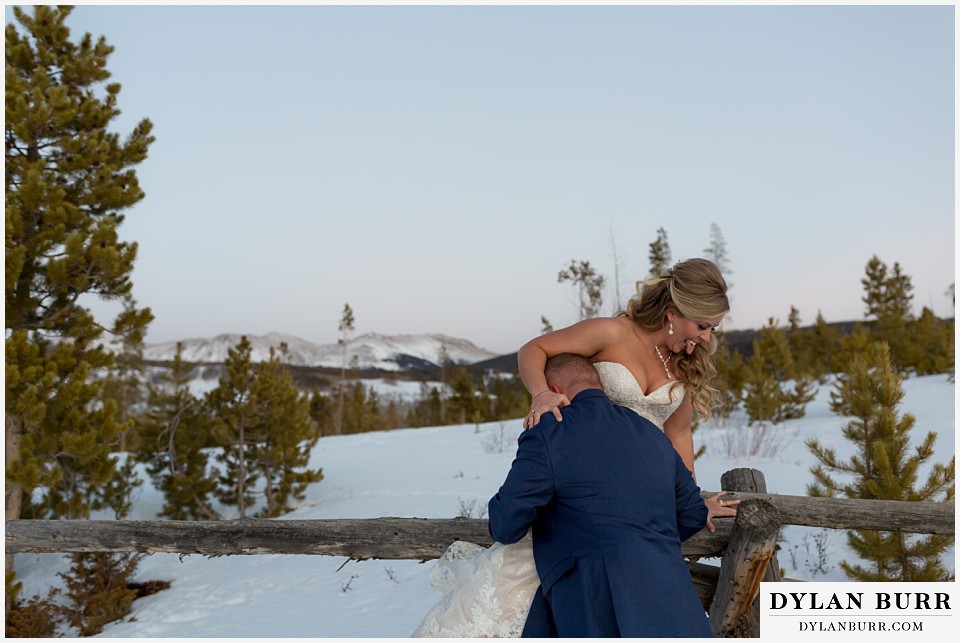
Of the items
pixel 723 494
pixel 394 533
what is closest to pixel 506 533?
pixel 723 494

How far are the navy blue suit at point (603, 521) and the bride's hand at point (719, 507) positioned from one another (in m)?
0.72

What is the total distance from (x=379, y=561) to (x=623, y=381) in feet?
22.9

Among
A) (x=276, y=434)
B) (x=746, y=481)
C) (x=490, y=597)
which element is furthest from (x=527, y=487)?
(x=276, y=434)

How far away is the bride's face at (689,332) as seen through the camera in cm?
276

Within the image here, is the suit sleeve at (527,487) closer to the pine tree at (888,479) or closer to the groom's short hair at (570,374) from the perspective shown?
the groom's short hair at (570,374)

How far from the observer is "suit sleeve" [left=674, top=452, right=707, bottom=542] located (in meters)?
2.46

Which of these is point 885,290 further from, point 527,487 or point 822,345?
point 527,487

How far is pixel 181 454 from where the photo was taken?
41.5ft

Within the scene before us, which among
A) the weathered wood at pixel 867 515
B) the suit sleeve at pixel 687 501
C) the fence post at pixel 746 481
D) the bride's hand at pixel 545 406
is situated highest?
the bride's hand at pixel 545 406

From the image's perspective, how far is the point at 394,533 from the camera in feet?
12.4

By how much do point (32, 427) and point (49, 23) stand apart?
5.36 meters

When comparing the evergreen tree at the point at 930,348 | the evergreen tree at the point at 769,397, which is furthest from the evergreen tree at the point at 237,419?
the evergreen tree at the point at 930,348

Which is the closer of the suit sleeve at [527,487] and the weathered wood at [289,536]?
the suit sleeve at [527,487]

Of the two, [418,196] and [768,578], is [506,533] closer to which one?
[768,578]
